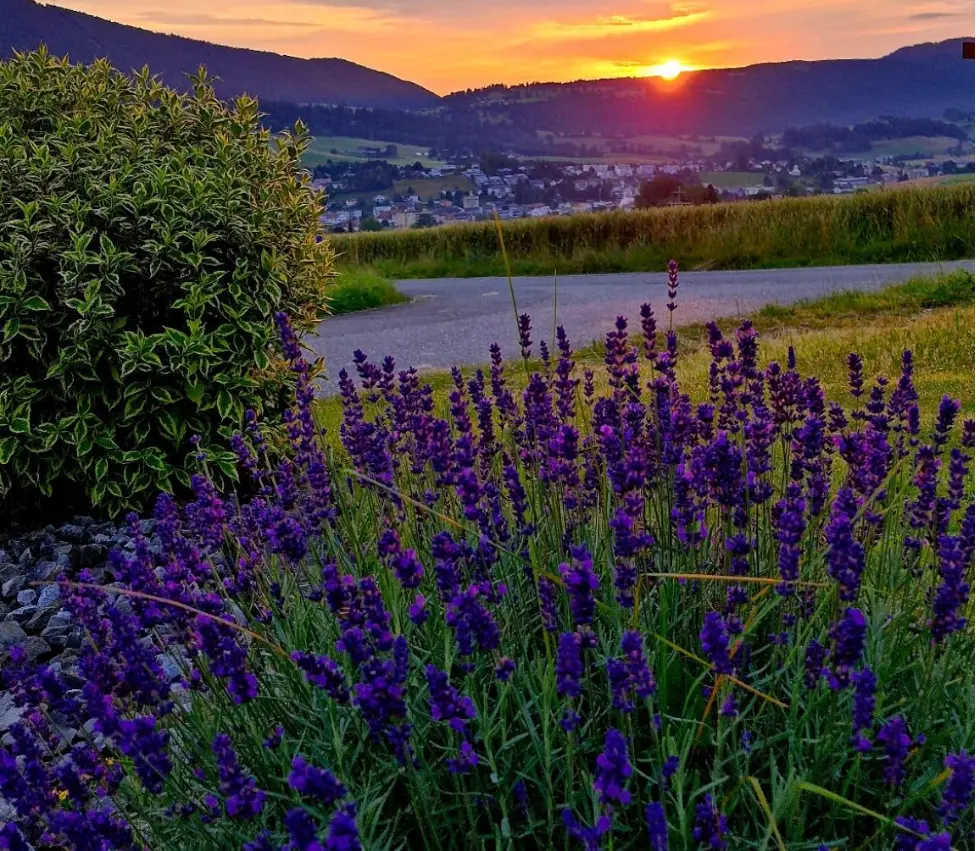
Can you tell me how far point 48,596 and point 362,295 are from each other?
12.7 metres

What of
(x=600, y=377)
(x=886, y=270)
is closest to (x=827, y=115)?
(x=886, y=270)

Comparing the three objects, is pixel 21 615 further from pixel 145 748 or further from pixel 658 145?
pixel 658 145

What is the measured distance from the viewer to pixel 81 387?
5695mm

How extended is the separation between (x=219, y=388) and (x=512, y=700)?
395 cm

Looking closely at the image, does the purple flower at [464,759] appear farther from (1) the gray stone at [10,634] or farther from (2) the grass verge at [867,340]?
(2) the grass verge at [867,340]

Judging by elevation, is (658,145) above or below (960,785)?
above

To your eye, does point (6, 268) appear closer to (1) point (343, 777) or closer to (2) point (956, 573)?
(1) point (343, 777)

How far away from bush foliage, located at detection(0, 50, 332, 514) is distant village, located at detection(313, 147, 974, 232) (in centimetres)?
1648

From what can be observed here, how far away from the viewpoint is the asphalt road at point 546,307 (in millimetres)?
12070

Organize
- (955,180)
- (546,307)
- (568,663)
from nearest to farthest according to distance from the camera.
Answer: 1. (568,663)
2. (546,307)
3. (955,180)

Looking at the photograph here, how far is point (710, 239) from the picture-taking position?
20.3 meters

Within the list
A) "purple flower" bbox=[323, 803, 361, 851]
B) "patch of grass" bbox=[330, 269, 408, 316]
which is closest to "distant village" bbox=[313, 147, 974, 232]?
"patch of grass" bbox=[330, 269, 408, 316]

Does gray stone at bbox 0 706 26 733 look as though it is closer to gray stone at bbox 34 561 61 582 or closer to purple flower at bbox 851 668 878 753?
gray stone at bbox 34 561 61 582

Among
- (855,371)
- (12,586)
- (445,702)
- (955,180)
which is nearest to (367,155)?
(955,180)
